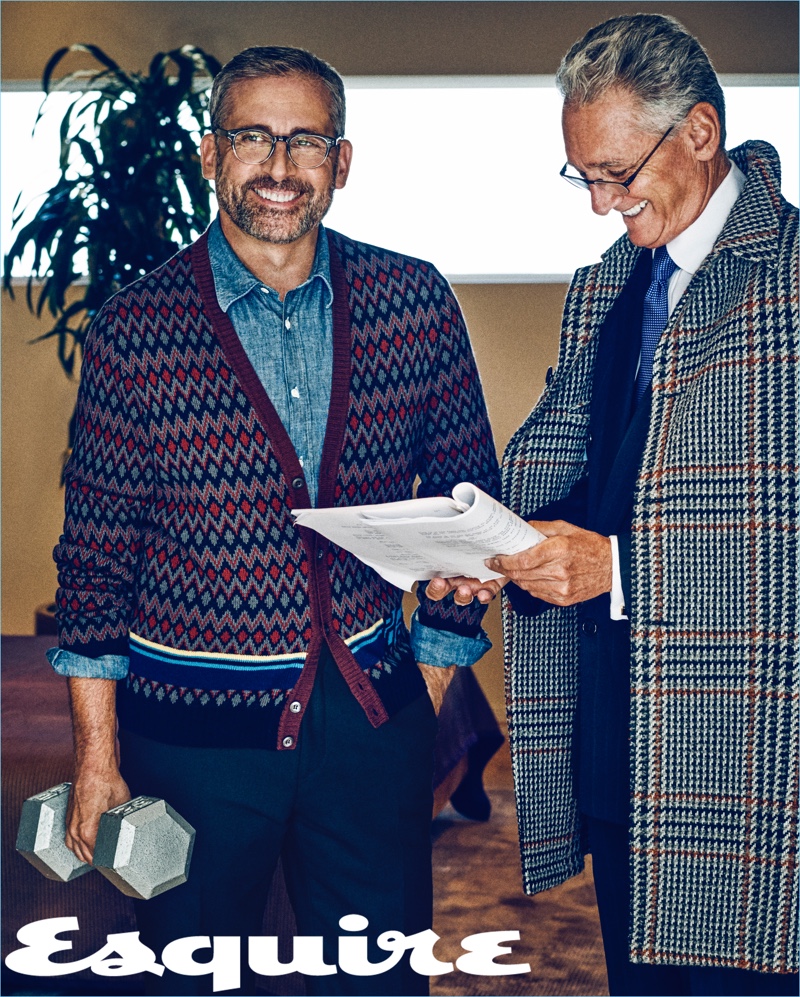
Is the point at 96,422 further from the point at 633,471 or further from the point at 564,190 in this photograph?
the point at 564,190

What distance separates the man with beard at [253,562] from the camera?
1389mm

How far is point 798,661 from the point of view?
132 centimetres

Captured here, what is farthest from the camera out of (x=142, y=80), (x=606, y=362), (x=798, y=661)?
(x=142, y=80)

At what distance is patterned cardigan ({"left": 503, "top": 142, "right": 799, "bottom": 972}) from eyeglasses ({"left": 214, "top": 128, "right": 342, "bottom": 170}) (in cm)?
47

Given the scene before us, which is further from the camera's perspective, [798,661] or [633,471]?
[633,471]

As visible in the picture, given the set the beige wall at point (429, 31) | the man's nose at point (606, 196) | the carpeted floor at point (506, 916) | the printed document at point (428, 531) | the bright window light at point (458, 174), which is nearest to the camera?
the printed document at point (428, 531)

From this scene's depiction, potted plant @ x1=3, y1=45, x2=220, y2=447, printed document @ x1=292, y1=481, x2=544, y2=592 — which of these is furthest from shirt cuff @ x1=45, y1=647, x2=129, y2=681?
potted plant @ x1=3, y1=45, x2=220, y2=447

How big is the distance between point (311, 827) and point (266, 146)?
81 centimetres

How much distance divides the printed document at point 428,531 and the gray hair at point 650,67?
50 cm

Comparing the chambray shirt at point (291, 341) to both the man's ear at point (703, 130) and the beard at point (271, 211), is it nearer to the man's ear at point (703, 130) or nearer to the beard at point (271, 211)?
the beard at point (271, 211)

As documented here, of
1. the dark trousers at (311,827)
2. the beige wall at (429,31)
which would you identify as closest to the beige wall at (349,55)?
the beige wall at (429,31)

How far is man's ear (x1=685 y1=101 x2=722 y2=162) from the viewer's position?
1.38 m

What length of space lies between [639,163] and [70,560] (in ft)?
2.70

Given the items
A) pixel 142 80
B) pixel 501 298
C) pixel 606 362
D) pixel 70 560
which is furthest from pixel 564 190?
pixel 70 560
